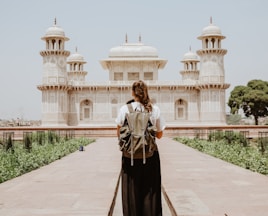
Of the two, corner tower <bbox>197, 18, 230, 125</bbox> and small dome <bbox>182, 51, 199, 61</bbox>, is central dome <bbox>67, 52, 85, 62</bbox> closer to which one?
small dome <bbox>182, 51, 199, 61</bbox>

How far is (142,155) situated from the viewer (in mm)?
3453

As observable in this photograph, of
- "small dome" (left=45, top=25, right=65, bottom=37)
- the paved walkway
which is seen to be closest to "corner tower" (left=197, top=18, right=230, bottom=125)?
"small dome" (left=45, top=25, right=65, bottom=37)

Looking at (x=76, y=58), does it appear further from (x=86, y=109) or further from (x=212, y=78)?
(x=212, y=78)

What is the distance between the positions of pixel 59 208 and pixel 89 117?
2881 centimetres

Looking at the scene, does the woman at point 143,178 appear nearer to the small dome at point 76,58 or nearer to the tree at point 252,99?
the small dome at point 76,58

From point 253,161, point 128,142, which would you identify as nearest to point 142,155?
point 128,142

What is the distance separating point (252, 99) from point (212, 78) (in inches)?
516

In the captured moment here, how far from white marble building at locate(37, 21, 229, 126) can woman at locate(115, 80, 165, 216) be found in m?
27.3

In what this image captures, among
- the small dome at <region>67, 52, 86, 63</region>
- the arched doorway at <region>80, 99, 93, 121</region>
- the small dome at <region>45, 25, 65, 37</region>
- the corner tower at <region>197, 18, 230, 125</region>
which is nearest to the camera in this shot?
the corner tower at <region>197, 18, 230, 125</region>

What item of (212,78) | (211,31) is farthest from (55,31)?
(212,78)

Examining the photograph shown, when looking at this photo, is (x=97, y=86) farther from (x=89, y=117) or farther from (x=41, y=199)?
Result: (x=41, y=199)

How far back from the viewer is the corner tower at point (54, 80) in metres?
30.7

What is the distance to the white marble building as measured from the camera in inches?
1213

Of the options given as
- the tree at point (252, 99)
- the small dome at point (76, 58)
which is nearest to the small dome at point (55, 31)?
the small dome at point (76, 58)
